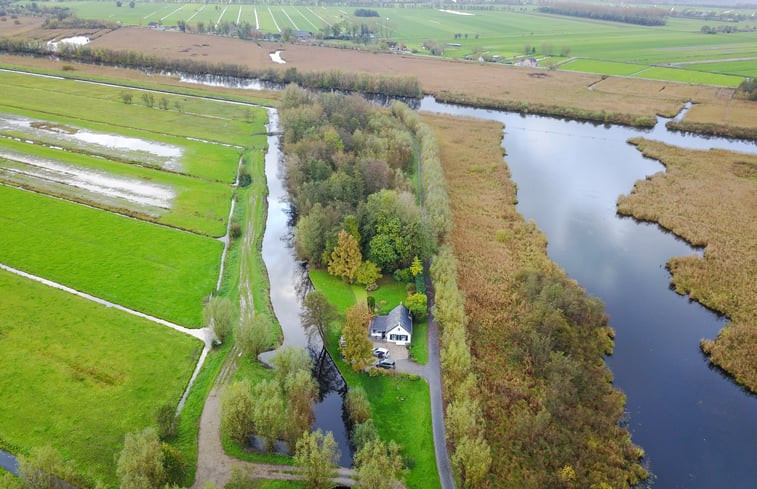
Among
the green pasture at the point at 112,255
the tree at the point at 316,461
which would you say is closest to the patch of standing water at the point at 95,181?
the green pasture at the point at 112,255

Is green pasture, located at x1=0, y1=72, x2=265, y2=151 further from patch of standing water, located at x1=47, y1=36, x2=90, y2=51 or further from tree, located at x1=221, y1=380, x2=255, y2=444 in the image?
tree, located at x1=221, y1=380, x2=255, y2=444

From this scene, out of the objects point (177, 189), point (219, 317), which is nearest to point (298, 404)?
point (219, 317)

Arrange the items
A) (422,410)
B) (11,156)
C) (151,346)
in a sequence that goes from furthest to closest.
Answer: (11,156) < (151,346) < (422,410)

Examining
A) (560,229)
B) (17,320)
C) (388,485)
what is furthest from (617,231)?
(17,320)

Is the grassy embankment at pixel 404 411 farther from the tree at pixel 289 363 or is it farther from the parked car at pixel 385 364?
the tree at pixel 289 363

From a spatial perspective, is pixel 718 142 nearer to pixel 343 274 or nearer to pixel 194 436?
pixel 343 274
